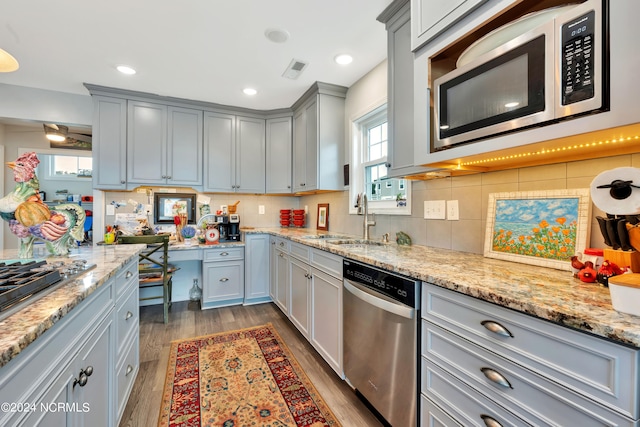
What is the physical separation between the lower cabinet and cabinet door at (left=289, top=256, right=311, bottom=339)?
91 cm

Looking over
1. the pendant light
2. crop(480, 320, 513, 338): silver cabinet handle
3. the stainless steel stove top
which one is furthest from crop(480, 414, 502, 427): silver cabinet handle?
the pendant light

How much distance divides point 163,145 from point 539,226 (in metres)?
3.50

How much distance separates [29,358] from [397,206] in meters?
2.08

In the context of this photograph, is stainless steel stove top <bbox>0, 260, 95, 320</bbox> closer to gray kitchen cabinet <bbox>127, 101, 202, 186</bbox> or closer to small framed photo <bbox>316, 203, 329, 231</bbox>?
gray kitchen cabinet <bbox>127, 101, 202, 186</bbox>

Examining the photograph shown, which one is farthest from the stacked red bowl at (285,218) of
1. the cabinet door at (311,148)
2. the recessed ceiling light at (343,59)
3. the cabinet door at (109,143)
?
the recessed ceiling light at (343,59)

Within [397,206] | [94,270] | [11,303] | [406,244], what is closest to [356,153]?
[397,206]

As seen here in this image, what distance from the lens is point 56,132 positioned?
3.52m

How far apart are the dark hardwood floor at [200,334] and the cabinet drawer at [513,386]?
763mm

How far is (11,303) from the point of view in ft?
2.34

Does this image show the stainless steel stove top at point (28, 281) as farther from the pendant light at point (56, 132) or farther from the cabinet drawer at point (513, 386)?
the pendant light at point (56, 132)

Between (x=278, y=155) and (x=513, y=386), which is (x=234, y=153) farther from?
(x=513, y=386)

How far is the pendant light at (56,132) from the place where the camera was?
3.45 m

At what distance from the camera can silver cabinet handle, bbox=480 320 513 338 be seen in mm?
812

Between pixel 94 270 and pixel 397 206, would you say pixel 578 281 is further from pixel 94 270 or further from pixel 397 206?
pixel 94 270
